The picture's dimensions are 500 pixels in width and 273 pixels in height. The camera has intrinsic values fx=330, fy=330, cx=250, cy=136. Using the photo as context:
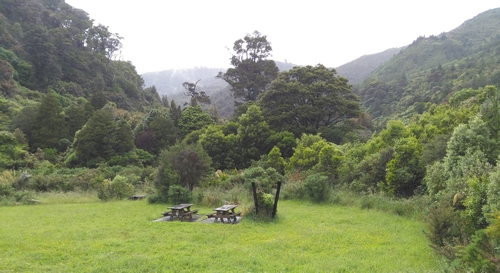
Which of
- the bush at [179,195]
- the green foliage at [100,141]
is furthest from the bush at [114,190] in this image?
the green foliage at [100,141]

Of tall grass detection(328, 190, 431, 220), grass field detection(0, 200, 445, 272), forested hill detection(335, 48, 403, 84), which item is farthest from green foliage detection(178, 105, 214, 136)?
forested hill detection(335, 48, 403, 84)

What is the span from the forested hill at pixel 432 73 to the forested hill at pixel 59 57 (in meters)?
42.1

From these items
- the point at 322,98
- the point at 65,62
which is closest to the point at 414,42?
the point at 322,98

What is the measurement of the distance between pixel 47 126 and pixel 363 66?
368ft

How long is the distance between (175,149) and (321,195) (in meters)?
8.16

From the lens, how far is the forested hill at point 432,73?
47500 millimetres

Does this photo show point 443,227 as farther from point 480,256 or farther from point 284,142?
point 284,142

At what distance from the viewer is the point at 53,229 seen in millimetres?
10766

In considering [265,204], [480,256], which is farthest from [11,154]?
[480,256]

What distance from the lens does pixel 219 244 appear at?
887 centimetres

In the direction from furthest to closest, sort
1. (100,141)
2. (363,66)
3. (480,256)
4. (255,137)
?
(363,66) → (100,141) → (255,137) → (480,256)

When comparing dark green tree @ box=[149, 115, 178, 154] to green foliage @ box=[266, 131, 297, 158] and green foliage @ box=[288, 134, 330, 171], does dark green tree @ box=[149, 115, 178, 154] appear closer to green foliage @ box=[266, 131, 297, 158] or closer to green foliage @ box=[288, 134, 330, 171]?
green foliage @ box=[266, 131, 297, 158]

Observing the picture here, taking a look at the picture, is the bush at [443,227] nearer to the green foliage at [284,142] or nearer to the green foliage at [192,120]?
the green foliage at [284,142]

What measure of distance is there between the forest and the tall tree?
0.47ft
